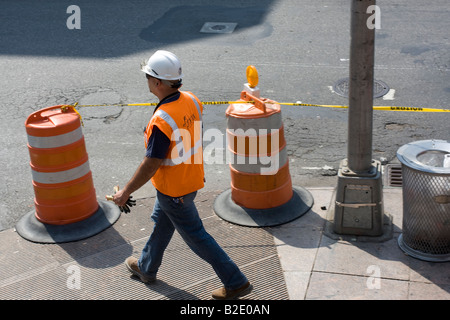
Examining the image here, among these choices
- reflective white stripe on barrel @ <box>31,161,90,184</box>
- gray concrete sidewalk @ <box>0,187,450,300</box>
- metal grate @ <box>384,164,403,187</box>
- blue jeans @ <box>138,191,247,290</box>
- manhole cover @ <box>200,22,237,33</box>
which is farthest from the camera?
manhole cover @ <box>200,22,237,33</box>

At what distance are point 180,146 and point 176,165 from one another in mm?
159

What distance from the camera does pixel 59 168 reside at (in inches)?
255

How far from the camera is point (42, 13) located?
14781mm

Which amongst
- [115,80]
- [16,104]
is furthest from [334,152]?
[16,104]

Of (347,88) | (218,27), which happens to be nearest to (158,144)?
(347,88)

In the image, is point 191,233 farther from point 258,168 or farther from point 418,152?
point 418,152

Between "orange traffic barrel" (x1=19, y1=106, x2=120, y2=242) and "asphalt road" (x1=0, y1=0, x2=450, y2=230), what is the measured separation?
26.5 inches

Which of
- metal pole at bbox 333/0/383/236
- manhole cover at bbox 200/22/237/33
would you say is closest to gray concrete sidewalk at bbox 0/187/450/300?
Answer: metal pole at bbox 333/0/383/236

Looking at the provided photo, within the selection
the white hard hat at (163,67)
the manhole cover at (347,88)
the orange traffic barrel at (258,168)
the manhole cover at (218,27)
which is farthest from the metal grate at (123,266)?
the manhole cover at (218,27)

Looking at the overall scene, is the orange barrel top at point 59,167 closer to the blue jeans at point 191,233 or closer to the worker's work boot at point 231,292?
the blue jeans at point 191,233

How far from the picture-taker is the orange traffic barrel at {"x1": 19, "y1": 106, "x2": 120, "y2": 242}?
21.0ft

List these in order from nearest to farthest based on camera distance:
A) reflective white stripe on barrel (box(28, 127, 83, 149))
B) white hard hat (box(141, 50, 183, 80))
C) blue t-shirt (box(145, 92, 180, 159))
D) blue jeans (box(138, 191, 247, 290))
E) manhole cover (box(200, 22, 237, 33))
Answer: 1. blue t-shirt (box(145, 92, 180, 159))
2. white hard hat (box(141, 50, 183, 80))
3. blue jeans (box(138, 191, 247, 290))
4. reflective white stripe on barrel (box(28, 127, 83, 149))
5. manhole cover (box(200, 22, 237, 33))

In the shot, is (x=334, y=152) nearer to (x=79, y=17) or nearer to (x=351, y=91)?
(x=351, y=91)

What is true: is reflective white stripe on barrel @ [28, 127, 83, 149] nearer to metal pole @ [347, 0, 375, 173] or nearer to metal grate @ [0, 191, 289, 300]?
metal grate @ [0, 191, 289, 300]
